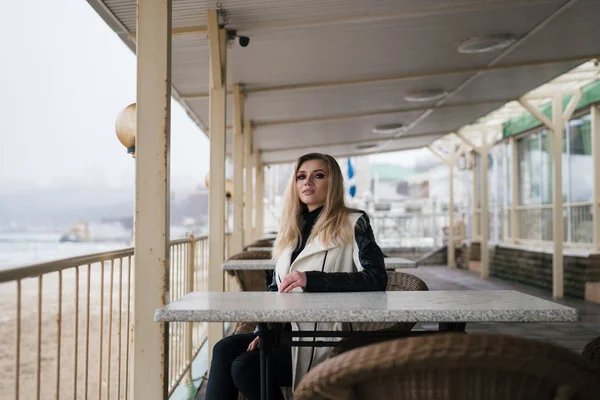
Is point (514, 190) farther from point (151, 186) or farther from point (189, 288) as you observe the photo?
point (151, 186)

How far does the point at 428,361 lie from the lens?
0.98m

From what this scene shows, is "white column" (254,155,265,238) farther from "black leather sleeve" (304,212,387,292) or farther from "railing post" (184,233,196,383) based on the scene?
"black leather sleeve" (304,212,387,292)

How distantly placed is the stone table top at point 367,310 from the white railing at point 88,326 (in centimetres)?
44

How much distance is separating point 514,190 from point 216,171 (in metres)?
9.45

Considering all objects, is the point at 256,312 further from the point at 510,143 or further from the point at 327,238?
the point at 510,143

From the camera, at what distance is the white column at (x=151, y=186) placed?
2.25 metres

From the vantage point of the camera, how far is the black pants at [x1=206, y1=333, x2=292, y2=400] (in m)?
2.04

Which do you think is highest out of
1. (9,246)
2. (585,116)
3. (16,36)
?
(16,36)

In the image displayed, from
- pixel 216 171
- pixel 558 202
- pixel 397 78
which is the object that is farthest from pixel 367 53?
pixel 558 202

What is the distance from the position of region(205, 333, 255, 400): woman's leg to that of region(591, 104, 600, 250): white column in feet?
26.6

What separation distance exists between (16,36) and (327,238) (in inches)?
2409

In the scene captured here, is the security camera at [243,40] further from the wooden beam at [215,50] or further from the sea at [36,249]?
the sea at [36,249]

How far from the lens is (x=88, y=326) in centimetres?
221

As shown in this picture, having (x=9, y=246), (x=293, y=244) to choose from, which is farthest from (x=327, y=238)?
(x=9, y=246)
